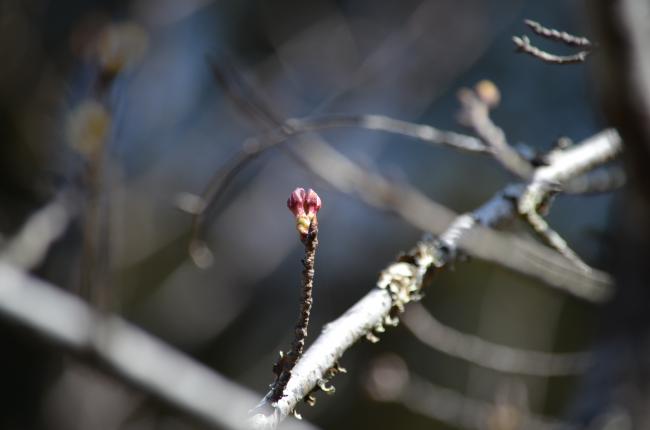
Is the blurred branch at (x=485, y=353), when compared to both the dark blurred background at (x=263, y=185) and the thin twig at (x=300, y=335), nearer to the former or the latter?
the dark blurred background at (x=263, y=185)

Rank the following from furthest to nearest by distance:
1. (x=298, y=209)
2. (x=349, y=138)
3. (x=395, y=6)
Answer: (x=395, y=6) → (x=349, y=138) → (x=298, y=209)

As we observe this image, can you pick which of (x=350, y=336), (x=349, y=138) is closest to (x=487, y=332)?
(x=349, y=138)

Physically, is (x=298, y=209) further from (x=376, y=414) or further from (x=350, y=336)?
(x=376, y=414)

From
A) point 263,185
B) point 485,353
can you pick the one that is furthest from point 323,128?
point 263,185

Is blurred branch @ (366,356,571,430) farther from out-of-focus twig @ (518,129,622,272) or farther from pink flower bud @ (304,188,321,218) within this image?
pink flower bud @ (304,188,321,218)

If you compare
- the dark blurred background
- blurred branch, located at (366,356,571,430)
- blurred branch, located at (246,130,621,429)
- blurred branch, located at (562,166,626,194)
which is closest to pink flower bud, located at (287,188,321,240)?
blurred branch, located at (246,130,621,429)
